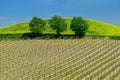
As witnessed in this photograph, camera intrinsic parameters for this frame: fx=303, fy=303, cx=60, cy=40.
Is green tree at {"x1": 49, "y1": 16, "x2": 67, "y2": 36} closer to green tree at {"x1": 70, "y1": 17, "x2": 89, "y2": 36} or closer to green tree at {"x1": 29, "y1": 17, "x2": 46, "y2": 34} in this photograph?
green tree at {"x1": 70, "y1": 17, "x2": 89, "y2": 36}

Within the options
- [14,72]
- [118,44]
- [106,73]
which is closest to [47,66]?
[14,72]

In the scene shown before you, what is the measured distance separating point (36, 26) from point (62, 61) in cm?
4153

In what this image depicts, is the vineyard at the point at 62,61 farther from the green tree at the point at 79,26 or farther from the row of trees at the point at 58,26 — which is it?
the row of trees at the point at 58,26

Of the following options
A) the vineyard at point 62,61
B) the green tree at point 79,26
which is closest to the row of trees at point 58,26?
the green tree at point 79,26

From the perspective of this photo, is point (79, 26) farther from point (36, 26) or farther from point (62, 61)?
point (62, 61)

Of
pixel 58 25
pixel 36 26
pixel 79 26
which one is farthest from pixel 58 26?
pixel 36 26

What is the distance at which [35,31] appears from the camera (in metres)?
68.9

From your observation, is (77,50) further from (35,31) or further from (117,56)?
(35,31)

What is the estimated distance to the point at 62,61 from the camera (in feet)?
96.8

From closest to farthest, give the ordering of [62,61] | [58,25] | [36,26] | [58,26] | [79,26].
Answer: [62,61] < [79,26] < [36,26] < [58,26] < [58,25]

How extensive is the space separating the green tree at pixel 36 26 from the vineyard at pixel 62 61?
2859 centimetres

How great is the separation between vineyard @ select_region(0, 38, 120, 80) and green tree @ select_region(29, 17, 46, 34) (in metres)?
28.6

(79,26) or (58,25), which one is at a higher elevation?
(58,25)

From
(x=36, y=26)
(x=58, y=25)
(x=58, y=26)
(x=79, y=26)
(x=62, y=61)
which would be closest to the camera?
(x=62, y=61)
